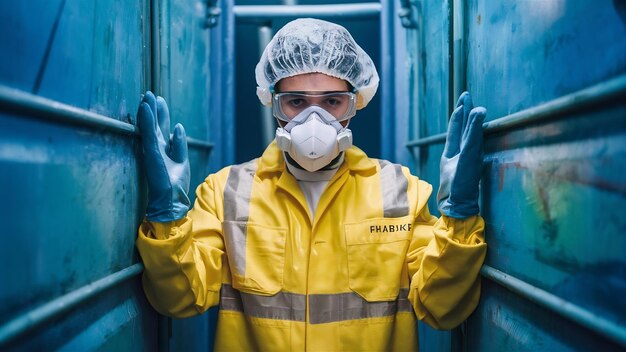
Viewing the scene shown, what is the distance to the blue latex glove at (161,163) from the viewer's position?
4.42 feet

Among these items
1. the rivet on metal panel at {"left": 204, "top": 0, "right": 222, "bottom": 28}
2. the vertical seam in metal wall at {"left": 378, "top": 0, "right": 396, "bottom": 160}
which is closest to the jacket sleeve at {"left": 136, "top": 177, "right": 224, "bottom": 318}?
the rivet on metal panel at {"left": 204, "top": 0, "right": 222, "bottom": 28}

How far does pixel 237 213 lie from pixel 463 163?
27.3 inches

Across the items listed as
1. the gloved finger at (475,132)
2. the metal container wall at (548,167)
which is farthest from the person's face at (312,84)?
the gloved finger at (475,132)

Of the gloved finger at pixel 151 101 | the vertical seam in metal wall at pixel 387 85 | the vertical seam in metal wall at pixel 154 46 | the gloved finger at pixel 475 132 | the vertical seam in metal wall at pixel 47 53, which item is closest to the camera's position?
the vertical seam in metal wall at pixel 47 53

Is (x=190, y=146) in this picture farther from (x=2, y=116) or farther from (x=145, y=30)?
(x=2, y=116)

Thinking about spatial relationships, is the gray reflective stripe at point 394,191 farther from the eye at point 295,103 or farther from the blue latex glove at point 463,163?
the eye at point 295,103

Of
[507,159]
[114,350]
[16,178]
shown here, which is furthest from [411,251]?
[16,178]

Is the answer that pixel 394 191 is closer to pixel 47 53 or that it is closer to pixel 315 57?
pixel 315 57

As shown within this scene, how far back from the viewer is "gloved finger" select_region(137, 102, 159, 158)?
4.40 ft

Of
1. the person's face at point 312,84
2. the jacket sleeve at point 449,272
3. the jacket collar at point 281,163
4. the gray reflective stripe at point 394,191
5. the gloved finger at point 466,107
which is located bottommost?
the jacket sleeve at point 449,272

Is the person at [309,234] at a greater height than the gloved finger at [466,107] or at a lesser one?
lesser

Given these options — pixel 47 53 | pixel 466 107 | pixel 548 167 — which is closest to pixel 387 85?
pixel 466 107

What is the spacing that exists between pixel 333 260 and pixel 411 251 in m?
0.23

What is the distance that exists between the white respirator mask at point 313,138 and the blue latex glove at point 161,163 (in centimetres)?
31
